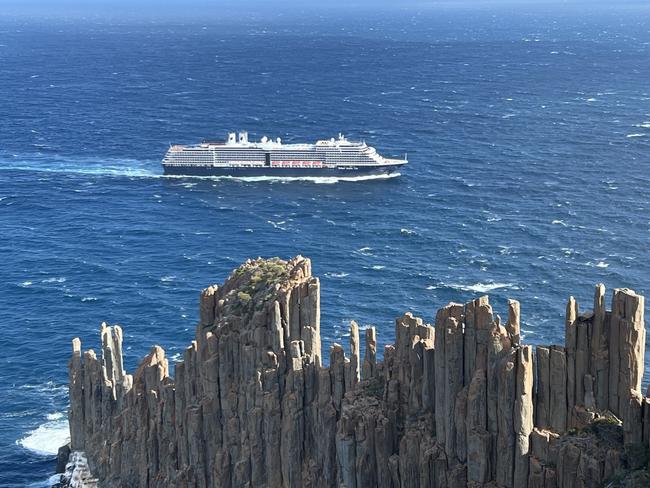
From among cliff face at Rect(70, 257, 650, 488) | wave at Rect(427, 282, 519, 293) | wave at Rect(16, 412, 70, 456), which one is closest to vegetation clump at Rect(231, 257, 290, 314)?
cliff face at Rect(70, 257, 650, 488)

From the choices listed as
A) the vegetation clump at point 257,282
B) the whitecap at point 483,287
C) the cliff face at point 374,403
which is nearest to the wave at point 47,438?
the cliff face at point 374,403

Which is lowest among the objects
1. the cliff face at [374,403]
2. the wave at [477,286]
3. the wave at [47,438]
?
the wave at [47,438]

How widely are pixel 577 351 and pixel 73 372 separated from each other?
64374 millimetres

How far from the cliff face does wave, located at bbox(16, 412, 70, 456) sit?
16.5 metres

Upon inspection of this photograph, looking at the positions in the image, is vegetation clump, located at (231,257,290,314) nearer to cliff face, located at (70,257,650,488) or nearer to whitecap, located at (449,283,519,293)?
cliff face, located at (70,257,650,488)

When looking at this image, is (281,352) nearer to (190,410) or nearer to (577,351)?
(190,410)

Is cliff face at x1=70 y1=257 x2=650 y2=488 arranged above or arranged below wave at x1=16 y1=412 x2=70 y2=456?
above

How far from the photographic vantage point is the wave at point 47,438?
141500 millimetres

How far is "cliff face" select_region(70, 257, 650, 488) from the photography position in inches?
3445

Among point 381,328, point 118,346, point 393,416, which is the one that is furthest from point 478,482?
point 381,328

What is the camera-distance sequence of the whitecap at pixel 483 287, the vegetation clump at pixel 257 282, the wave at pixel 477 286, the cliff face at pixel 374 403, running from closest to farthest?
the cliff face at pixel 374 403 → the vegetation clump at pixel 257 282 → the whitecap at pixel 483 287 → the wave at pixel 477 286

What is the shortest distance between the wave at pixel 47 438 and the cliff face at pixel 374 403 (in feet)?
54.1

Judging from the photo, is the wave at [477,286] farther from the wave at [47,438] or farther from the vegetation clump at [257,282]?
the vegetation clump at [257,282]

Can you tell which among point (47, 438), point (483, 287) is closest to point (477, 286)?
point (483, 287)
